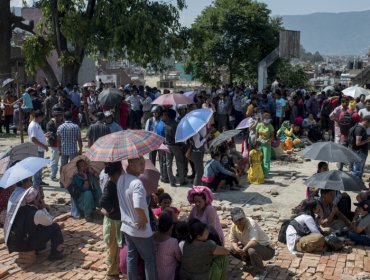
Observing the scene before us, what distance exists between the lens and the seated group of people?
22.2 feet

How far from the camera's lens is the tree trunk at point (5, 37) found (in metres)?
22.0

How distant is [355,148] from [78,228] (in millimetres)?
5889

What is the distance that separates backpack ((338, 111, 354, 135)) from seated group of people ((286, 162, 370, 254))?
4062 millimetres

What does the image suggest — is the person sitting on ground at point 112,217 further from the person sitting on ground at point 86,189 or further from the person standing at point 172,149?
the person standing at point 172,149

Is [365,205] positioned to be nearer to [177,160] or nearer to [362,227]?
[362,227]

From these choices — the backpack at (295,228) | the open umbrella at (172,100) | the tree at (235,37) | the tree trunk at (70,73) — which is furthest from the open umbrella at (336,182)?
the tree at (235,37)

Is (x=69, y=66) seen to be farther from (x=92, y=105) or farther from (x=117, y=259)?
(x=117, y=259)

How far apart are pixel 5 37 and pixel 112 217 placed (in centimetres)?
Result: 1931

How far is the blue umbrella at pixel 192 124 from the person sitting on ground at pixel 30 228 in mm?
3238

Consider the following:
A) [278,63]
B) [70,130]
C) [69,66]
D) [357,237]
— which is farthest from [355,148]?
[278,63]

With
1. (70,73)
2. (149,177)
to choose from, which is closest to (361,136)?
(149,177)

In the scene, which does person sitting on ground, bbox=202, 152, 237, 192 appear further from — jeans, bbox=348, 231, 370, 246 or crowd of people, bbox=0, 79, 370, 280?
jeans, bbox=348, 231, 370, 246

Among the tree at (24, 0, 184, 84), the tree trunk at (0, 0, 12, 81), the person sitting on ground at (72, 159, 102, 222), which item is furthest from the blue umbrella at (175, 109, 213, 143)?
the tree trunk at (0, 0, 12, 81)

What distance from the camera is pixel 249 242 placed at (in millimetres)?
6098
